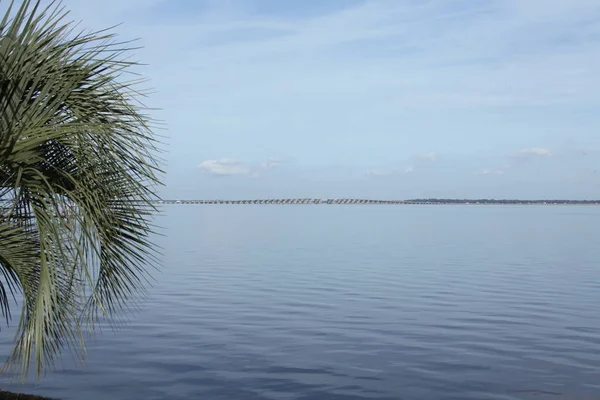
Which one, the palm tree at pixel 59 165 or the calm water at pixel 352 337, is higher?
the palm tree at pixel 59 165

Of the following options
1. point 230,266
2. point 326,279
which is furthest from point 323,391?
point 230,266

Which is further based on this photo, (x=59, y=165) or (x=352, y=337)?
(x=352, y=337)

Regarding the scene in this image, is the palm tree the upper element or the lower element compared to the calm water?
upper

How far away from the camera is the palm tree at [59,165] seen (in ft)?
26.3

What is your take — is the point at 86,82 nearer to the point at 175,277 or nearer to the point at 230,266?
the point at 175,277

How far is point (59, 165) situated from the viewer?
9023mm

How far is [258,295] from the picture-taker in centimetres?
3027

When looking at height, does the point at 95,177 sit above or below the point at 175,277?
above

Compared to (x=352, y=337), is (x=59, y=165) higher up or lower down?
higher up

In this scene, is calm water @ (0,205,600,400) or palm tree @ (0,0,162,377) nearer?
palm tree @ (0,0,162,377)

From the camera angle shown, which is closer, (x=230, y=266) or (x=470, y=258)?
(x=230, y=266)

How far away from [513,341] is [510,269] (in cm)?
2114

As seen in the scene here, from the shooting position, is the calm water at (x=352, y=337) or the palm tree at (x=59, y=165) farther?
the calm water at (x=352, y=337)

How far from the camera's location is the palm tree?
26.3ft
